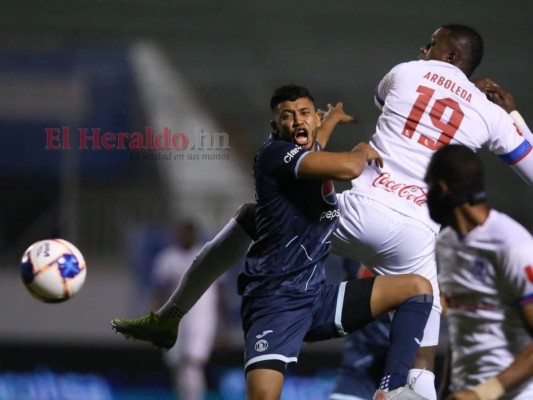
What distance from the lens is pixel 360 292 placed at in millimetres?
5398

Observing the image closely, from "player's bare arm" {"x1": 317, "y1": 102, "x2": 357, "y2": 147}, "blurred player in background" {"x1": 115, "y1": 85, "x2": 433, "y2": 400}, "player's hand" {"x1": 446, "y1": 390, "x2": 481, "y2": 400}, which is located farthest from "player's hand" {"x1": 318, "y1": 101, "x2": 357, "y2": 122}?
"player's hand" {"x1": 446, "y1": 390, "x2": 481, "y2": 400}

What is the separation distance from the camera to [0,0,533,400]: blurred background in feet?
38.7

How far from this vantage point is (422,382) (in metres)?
5.47

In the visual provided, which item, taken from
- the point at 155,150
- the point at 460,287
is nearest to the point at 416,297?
the point at 460,287

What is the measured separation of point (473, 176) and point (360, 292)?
1679 millimetres

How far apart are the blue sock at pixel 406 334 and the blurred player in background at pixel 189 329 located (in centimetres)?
602

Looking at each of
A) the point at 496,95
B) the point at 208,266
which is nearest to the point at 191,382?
the point at 208,266

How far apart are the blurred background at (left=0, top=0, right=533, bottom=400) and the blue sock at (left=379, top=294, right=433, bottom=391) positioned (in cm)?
629

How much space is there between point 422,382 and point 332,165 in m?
1.19

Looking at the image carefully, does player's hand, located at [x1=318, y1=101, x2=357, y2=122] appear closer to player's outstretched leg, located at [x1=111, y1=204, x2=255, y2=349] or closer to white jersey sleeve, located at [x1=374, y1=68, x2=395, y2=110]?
white jersey sleeve, located at [x1=374, y1=68, x2=395, y2=110]

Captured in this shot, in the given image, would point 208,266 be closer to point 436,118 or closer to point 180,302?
point 180,302

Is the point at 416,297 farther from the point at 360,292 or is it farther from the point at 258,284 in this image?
the point at 258,284

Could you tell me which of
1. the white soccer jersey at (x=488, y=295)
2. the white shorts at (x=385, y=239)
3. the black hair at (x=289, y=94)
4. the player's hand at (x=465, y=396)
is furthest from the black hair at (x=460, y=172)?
the white shorts at (x=385, y=239)

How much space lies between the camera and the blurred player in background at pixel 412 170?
559 centimetres
